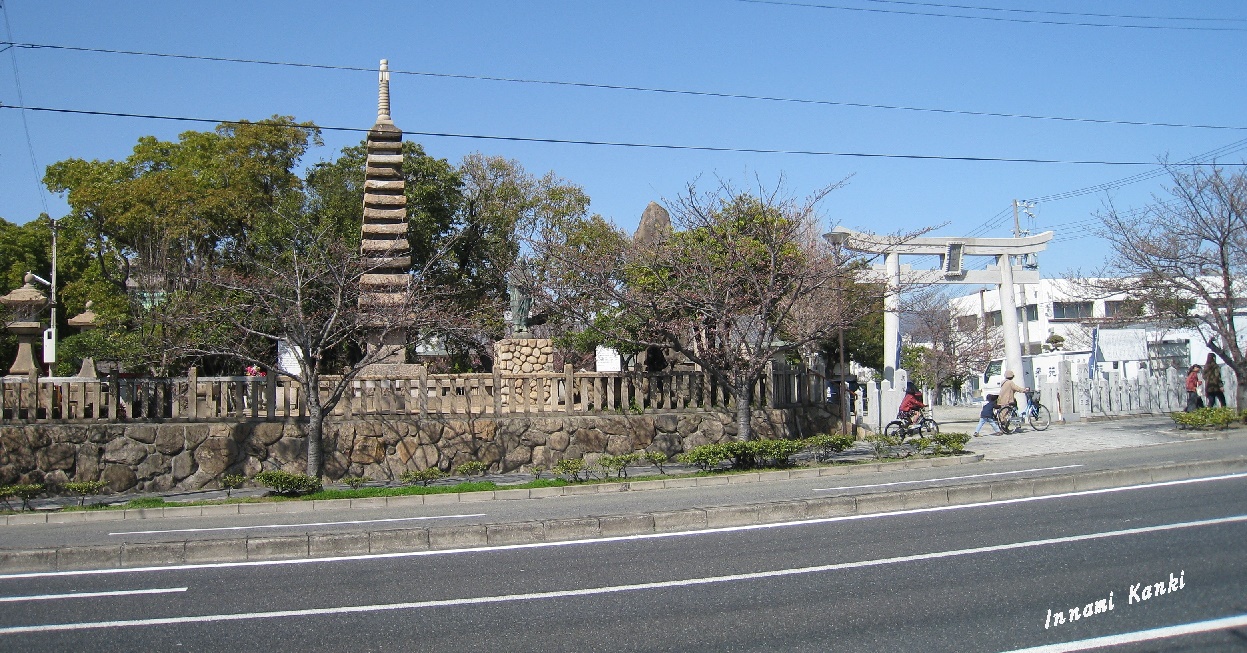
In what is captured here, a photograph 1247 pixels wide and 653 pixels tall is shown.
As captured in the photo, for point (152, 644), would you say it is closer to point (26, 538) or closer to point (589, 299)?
point (26, 538)

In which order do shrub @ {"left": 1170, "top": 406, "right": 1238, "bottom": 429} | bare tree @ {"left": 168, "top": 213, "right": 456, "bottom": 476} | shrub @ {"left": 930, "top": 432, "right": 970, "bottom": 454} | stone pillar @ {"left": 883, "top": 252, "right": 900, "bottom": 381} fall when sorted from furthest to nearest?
stone pillar @ {"left": 883, "top": 252, "right": 900, "bottom": 381}
shrub @ {"left": 1170, "top": 406, "right": 1238, "bottom": 429}
shrub @ {"left": 930, "top": 432, "right": 970, "bottom": 454}
bare tree @ {"left": 168, "top": 213, "right": 456, "bottom": 476}

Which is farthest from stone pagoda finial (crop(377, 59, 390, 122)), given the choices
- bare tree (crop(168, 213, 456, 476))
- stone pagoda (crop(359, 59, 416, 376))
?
bare tree (crop(168, 213, 456, 476))

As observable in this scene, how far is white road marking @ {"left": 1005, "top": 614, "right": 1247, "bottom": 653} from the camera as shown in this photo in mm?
5910

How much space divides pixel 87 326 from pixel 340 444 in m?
16.6

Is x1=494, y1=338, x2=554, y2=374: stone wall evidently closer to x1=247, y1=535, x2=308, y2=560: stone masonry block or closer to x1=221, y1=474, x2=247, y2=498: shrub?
x1=221, y1=474, x2=247, y2=498: shrub

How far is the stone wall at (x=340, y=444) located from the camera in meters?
18.2

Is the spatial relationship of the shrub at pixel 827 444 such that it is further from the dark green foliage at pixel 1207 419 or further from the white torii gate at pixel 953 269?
the dark green foliage at pixel 1207 419

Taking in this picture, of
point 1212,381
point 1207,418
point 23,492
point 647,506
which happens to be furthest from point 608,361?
point 647,506

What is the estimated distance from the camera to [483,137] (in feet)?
65.2

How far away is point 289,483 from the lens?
1570cm

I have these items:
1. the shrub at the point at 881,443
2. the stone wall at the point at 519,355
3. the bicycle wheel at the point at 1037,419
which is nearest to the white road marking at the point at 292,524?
the shrub at the point at 881,443

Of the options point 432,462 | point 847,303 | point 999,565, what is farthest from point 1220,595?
point 432,462

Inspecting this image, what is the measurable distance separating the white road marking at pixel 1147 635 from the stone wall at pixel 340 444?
14410mm

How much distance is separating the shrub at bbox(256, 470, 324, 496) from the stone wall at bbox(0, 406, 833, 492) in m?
2.96
